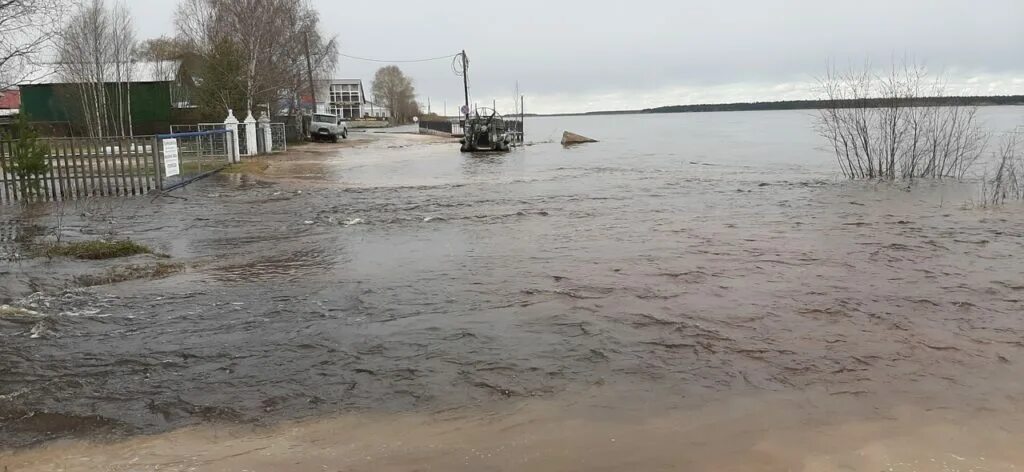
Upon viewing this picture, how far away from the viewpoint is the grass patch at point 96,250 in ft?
30.4

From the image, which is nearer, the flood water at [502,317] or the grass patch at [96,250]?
the flood water at [502,317]

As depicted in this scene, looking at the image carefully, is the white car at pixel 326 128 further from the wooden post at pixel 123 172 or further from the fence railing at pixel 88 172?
→ the wooden post at pixel 123 172

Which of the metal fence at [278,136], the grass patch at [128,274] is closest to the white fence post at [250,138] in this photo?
the metal fence at [278,136]

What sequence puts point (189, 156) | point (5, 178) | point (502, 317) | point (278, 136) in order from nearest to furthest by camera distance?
point (502, 317), point (5, 178), point (189, 156), point (278, 136)

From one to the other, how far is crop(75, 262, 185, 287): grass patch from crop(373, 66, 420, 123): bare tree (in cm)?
12521

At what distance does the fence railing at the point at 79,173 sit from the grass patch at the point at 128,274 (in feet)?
28.2

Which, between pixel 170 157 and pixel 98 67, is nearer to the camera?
pixel 170 157

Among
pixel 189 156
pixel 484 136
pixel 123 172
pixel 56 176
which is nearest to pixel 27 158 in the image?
pixel 56 176

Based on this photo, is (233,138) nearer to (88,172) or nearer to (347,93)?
(88,172)

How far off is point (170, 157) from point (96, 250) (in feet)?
30.0

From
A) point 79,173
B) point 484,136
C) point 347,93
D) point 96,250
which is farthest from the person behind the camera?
point 347,93

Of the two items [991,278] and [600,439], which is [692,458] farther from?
[991,278]

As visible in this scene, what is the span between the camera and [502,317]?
6820mm

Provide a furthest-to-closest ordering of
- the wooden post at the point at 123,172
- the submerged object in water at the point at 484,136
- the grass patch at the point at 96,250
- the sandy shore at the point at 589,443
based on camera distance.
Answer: the submerged object in water at the point at 484,136 → the wooden post at the point at 123,172 → the grass patch at the point at 96,250 → the sandy shore at the point at 589,443
